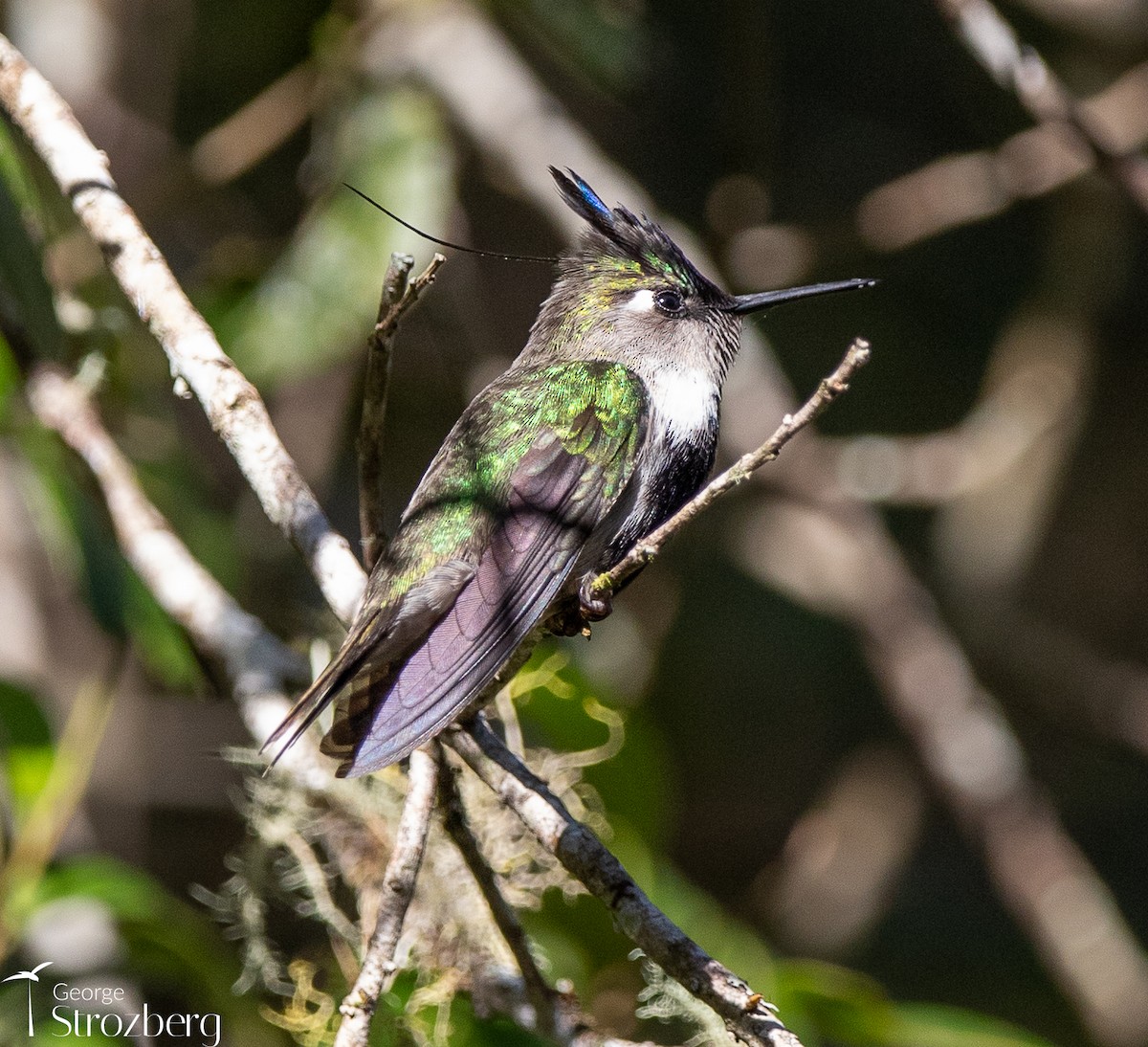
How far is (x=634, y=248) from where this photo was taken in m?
3.12

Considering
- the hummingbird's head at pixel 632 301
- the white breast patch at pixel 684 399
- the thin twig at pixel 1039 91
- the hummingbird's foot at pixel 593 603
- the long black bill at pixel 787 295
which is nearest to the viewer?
the hummingbird's foot at pixel 593 603

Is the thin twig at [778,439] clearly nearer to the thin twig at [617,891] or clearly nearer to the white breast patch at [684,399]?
the thin twig at [617,891]

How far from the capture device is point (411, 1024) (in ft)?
7.62

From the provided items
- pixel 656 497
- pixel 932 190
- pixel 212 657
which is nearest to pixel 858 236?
pixel 932 190

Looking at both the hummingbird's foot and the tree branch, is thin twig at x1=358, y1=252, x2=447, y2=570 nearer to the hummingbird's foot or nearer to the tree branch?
the hummingbird's foot

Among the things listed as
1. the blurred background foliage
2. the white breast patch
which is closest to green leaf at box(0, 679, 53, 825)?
the blurred background foliage

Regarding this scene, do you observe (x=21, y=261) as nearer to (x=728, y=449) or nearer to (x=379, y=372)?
(x=379, y=372)

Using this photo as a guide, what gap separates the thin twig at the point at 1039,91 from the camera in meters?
3.17

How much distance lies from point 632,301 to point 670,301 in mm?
83

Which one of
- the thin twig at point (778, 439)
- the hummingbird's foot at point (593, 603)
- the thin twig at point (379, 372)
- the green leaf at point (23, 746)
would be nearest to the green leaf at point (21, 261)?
the green leaf at point (23, 746)

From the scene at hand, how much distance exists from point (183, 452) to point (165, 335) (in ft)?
5.28

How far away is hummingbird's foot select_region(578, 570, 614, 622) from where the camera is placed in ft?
6.79

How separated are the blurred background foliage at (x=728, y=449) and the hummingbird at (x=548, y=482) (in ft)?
1.67

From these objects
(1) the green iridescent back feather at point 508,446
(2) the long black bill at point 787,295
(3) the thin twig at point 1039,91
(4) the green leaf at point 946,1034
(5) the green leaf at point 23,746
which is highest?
(3) the thin twig at point 1039,91
